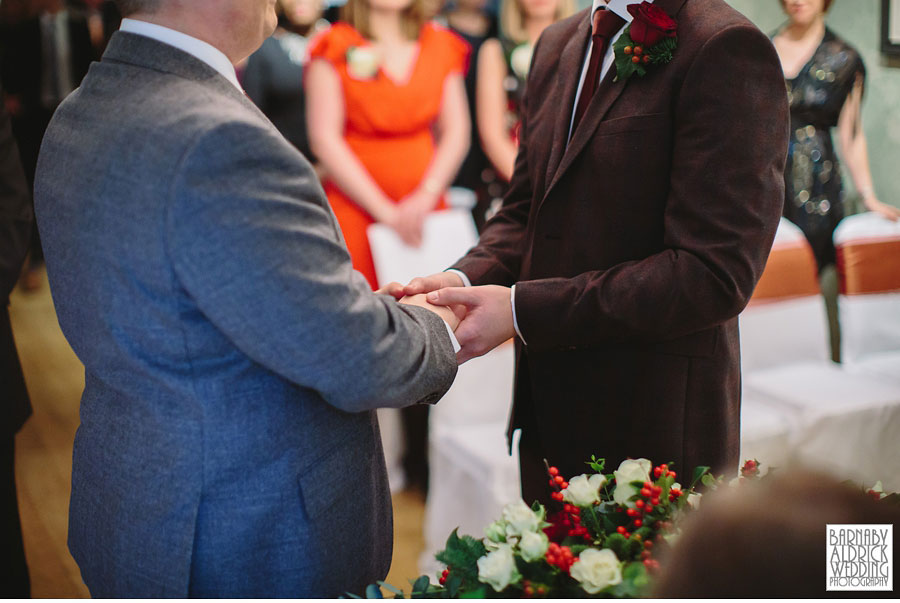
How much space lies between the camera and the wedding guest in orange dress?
3086 millimetres

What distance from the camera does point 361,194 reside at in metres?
3.08

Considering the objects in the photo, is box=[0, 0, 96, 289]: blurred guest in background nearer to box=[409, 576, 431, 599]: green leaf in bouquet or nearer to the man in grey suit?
the man in grey suit

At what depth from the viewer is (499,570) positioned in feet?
3.16

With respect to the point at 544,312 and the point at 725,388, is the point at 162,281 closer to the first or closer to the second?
the point at 544,312

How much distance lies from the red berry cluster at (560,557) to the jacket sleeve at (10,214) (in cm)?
147

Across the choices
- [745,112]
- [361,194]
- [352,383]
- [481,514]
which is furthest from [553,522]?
[361,194]

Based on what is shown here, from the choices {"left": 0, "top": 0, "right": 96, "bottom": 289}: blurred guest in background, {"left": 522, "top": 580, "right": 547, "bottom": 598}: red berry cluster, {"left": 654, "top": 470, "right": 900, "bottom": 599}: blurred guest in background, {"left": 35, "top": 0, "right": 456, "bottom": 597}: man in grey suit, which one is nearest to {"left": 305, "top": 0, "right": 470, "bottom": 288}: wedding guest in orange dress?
{"left": 35, "top": 0, "right": 456, "bottom": 597}: man in grey suit

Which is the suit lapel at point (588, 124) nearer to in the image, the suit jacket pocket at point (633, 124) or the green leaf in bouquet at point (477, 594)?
the suit jacket pocket at point (633, 124)

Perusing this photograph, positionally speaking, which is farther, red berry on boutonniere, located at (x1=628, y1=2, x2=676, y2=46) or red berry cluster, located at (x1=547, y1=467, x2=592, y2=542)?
red berry on boutonniere, located at (x1=628, y1=2, x2=676, y2=46)

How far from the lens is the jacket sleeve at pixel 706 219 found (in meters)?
1.30

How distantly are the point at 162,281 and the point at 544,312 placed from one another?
668 millimetres

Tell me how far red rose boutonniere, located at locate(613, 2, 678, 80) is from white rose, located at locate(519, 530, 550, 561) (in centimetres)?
78

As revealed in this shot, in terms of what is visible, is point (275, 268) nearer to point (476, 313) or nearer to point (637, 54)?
point (476, 313)

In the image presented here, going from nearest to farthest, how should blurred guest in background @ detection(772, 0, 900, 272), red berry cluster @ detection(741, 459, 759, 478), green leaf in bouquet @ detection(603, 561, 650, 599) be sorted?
green leaf in bouquet @ detection(603, 561, 650, 599)
red berry cluster @ detection(741, 459, 759, 478)
blurred guest in background @ detection(772, 0, 900, 272)
